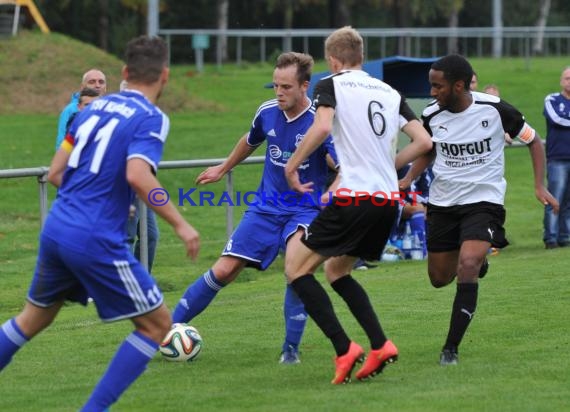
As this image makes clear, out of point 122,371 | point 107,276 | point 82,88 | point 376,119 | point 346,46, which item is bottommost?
point 122,371

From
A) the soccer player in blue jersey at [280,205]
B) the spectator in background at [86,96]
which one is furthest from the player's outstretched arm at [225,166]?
the spectator in background at [86,96]

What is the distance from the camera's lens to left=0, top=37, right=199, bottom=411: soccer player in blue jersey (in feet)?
19.8

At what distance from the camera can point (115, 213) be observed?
20.1ft

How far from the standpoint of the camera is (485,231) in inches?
315

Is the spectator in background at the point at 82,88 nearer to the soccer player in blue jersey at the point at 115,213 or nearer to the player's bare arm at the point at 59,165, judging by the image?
the player's bare arm at the point at 59,165

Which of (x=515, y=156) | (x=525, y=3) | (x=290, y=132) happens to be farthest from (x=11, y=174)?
(x=525, y=3)

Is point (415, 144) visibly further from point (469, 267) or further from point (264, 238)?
point (264, 238)

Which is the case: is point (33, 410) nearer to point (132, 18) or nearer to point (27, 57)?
point (27, 57)

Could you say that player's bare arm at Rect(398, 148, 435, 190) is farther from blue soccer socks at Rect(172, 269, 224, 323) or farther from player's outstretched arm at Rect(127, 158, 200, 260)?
player's outstretched arm at Rect(127, 158, 200, 260)

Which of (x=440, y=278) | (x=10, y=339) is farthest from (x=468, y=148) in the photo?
(x=10, y=339)

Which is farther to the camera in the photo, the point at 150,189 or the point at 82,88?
the point at 82,88

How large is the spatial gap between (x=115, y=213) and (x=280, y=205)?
2304 millimetres

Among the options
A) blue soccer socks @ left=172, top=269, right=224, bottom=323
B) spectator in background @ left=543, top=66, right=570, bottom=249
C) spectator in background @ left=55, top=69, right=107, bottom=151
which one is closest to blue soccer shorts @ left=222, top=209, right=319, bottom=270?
blue soccer socks @ left=172, top=269, right=224, bottom=323

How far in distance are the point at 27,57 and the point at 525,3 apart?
44048 millimetres
